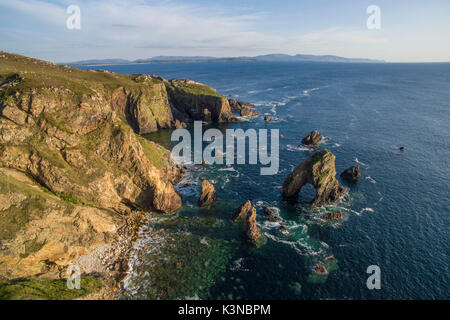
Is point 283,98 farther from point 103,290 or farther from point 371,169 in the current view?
point 103,290

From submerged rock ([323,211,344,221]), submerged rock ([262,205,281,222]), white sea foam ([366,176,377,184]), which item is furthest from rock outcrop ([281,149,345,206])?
white sea foam ([366,176,377,184])

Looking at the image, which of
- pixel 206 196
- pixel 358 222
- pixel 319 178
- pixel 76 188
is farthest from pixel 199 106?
pixel 358 222

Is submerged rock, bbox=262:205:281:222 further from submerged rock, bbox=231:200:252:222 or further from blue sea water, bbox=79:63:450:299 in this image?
submerged rock, bbox=231:200:252:222

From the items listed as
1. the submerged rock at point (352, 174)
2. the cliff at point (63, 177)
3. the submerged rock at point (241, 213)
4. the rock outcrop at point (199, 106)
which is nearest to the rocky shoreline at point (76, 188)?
the cliff at point (63, 177)

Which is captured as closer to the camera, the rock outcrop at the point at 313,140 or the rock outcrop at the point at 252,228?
the rock outcrop at the point at 252,228

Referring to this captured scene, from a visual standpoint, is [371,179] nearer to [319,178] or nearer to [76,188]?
[319,178]

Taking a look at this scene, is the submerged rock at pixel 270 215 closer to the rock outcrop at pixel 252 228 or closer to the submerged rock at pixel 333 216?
the rock outcrop at pixel 252 228
